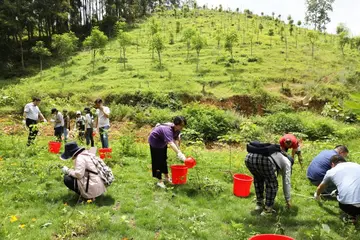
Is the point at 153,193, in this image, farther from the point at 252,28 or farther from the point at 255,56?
the point at 252,28

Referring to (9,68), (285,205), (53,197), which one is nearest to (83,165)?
(53,197)

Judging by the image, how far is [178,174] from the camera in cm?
666

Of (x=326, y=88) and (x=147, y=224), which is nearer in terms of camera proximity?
(x=147, y=224)

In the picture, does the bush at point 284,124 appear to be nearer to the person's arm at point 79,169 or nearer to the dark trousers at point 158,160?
the dark trousers at point 158,160

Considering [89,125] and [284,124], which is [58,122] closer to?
[89,125]

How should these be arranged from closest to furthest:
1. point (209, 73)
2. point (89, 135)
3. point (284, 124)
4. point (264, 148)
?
point (264, 148), point (89, 135), point (284, 124), point (209, 73)

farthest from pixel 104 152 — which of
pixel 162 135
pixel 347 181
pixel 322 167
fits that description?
pixel 347 181

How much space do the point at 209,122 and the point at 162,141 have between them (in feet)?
30.8

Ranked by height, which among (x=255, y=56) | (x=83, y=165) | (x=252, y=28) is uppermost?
(x=252, y=28)

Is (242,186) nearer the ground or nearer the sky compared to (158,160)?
nearer the ground

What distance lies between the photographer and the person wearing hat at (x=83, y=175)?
549 centimetres

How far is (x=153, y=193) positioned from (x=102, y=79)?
1877cm

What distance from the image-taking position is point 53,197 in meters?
5.95

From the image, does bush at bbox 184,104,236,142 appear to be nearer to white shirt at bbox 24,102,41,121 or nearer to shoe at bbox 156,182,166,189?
white shirt at bbox 24,102,41,121
